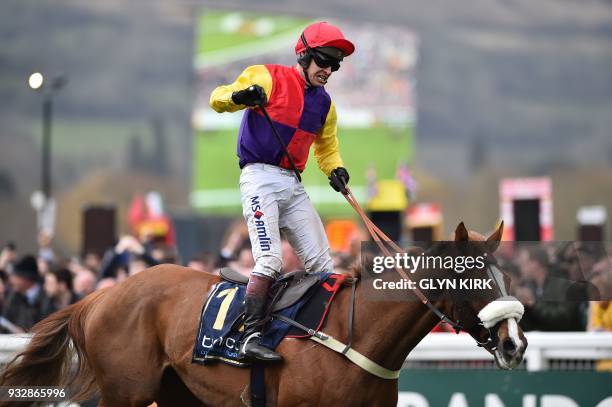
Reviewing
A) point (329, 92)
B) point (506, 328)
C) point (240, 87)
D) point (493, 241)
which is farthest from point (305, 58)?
point (329, 92)

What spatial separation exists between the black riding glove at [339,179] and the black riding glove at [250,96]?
829 mm

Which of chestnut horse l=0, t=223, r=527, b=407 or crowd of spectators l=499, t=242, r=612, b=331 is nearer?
chestnut horse l=0, t=223, r=527, b=407

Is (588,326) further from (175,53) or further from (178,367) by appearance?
(175,53)

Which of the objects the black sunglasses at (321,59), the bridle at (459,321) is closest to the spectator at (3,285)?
the black sunglasses at (321,59)

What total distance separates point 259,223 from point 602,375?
3.21 m

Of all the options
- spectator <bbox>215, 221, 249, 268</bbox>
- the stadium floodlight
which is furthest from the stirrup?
spectator <bbox>215, 221, 249, 268</bbox>

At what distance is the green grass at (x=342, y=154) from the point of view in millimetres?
32844

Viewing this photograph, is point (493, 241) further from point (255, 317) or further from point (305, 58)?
point (305, 58)

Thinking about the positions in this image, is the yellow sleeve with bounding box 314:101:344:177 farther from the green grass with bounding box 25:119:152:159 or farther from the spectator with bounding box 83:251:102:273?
the green grass with bounding box 25:119:152:159

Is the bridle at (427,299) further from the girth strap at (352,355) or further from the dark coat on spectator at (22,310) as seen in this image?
the dark coat on spectator at (22,310)

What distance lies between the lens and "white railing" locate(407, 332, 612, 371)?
8648 millimetres

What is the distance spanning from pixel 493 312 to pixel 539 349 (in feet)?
9.68

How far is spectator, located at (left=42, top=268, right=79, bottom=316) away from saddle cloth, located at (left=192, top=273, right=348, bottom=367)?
4074mm

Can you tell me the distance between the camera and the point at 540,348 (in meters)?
8.73
